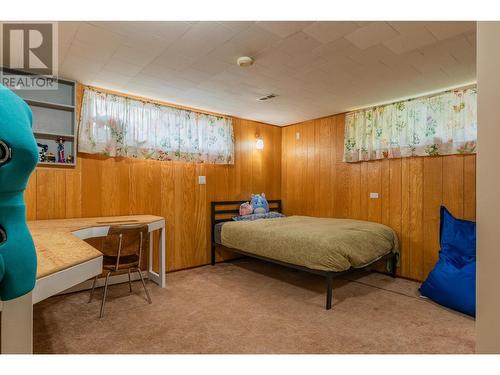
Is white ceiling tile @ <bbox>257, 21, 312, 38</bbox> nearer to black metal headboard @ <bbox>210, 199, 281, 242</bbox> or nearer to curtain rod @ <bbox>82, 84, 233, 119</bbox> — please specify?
curtain rod @ <bbox>82, 84, 233, 119</bbox>

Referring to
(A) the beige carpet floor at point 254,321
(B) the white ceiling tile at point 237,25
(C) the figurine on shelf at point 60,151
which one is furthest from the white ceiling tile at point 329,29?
(C) the figurine on shelf at point 60,151

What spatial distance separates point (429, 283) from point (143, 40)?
3.40 meters

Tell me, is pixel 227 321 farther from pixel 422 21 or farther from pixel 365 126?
pixel 365 126

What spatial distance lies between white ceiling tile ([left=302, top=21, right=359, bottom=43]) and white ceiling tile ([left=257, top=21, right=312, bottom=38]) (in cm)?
6

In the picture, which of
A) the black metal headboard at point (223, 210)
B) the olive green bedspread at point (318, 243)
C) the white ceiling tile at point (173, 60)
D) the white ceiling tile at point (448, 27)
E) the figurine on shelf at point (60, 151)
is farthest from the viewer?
the black metal headboard at point (223, 210)

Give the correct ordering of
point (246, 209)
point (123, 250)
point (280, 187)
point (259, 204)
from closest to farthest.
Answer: point (123, 250), point (246, 209), point (259, 204), point (280, 187)

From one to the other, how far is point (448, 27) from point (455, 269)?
6.90ft

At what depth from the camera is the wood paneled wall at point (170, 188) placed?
2.96m

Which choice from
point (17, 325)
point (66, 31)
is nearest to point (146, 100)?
point (66, 31)

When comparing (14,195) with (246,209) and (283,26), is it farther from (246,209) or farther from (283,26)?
(246,209)

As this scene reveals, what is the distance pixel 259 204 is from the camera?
14.6 feet

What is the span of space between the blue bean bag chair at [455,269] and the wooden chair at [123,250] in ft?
9.14

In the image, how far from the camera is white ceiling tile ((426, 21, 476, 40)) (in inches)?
74.7

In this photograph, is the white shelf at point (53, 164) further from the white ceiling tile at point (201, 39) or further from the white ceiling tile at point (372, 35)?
the white ceiling tile at point (372, 35)
